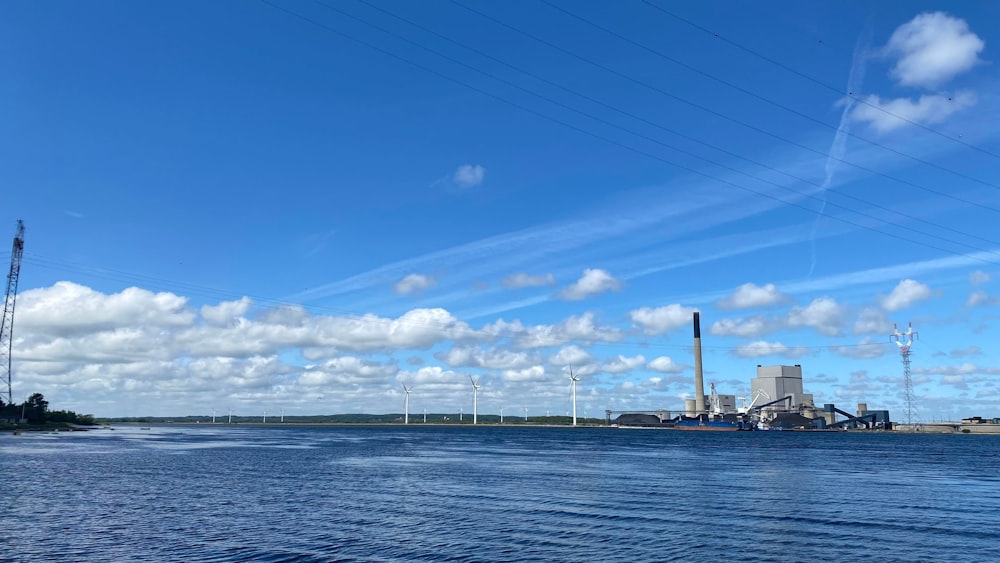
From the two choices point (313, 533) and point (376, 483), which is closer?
point (313, 533)

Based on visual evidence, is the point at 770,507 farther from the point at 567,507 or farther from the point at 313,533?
the point at 313,533

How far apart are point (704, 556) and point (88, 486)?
73975 mm

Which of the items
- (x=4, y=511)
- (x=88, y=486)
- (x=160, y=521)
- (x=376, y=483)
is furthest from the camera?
(x=376, y=483)

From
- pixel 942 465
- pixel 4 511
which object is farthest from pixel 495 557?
pixel 942 465

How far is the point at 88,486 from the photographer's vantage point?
271 feet

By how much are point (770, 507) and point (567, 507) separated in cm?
1985

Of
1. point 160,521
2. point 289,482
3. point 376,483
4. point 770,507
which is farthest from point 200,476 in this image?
point 770,507

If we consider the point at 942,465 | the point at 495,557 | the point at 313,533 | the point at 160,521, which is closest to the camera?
the point at 495,557

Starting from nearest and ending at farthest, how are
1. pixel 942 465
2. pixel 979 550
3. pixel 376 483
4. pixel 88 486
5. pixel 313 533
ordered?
pixel 979 550 < pixel 313 533 < pixel 88 486 < pixel 376 483 < pixel 942 465

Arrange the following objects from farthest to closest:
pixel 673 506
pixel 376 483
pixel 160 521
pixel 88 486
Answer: pixel 376 483
pixel 88 486
pixel 673 506
pixel 160 521

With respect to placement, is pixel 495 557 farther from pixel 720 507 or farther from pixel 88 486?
pixel 88 486

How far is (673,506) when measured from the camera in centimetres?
6625

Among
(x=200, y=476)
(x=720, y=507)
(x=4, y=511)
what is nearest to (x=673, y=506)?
(x=720, y=507)

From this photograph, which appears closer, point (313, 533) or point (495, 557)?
point (495, 557)
